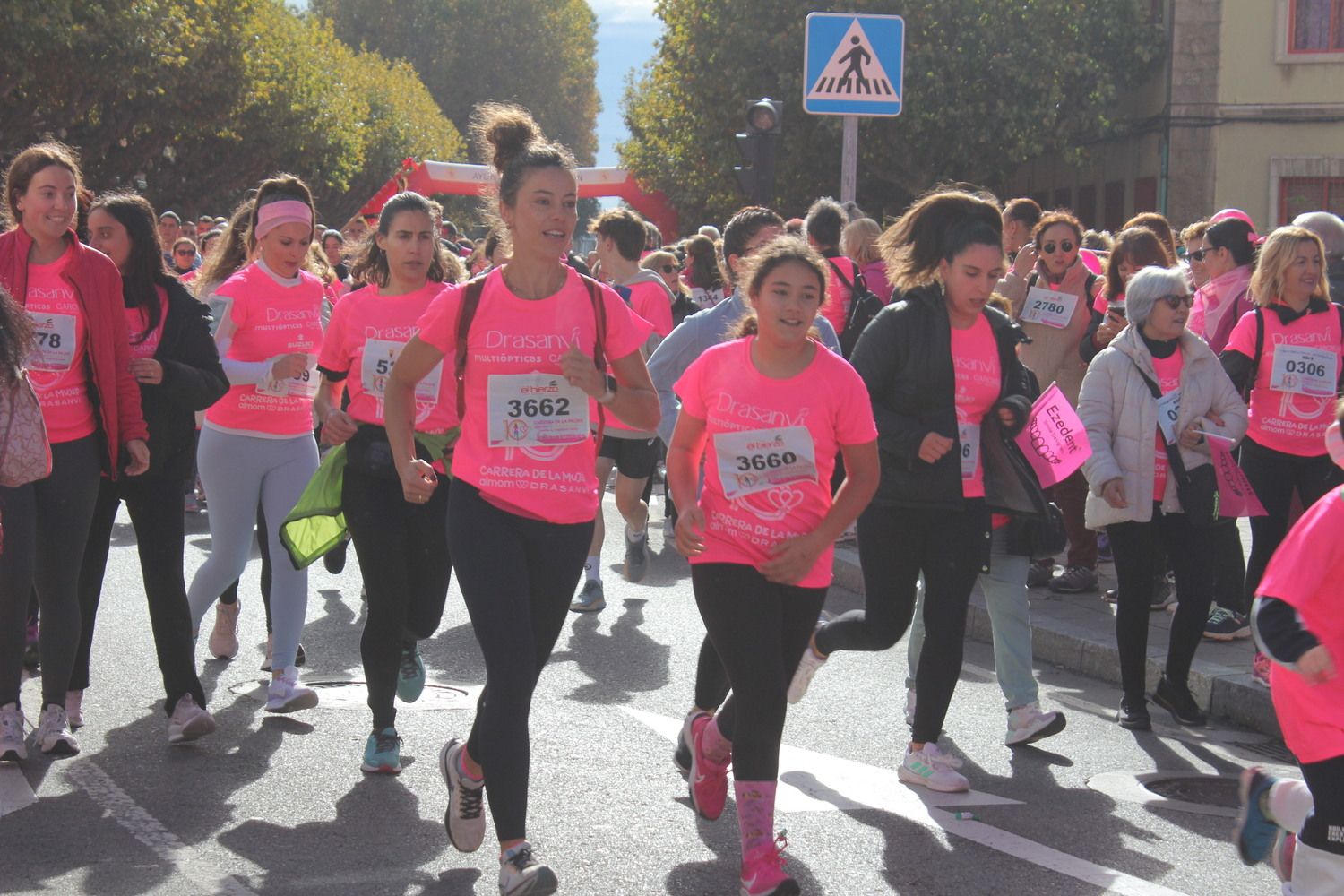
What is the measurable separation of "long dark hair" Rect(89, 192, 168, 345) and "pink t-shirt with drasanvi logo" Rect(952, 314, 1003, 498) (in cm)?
287

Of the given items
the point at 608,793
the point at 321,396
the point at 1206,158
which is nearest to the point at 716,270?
the point at 321,396

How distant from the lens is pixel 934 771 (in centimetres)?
541

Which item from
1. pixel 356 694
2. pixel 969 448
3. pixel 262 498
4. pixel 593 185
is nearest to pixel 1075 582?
pixel 969 448

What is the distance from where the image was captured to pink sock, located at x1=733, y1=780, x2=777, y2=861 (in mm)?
4422

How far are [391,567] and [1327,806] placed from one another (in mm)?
2989

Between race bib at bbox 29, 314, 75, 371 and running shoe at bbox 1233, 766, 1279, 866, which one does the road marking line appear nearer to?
race bib at bbox 29, 314, 75, 371

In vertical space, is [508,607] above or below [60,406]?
below

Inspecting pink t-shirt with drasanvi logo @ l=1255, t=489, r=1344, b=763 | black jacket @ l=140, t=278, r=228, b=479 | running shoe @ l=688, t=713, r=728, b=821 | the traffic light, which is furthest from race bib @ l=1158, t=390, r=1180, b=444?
the traffic light

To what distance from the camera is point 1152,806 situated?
17.8ft

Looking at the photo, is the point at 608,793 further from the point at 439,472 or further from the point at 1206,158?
the point at 1206,158

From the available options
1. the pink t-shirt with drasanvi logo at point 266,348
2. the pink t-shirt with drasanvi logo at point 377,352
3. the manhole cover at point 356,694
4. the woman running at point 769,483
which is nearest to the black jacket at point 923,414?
the woman running at point 769,483

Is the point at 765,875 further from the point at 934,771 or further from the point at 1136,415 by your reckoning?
the point at 1136,415

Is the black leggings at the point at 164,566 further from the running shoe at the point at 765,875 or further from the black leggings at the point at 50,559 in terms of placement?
the running shoe at the point at 765,875

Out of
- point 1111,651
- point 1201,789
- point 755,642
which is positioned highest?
point 755,642
